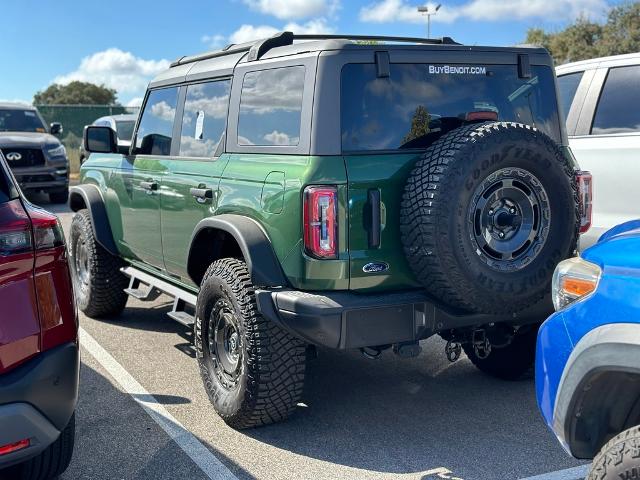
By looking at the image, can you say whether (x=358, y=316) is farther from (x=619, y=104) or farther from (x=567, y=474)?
(x=619, y=104)

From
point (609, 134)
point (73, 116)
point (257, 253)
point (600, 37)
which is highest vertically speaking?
point (600, 37)

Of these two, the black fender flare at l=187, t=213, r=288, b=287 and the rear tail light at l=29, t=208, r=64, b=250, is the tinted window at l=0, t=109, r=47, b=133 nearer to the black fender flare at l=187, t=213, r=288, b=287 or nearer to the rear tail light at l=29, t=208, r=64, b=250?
the black fender flare at l=187, t=213, r=288, b=287

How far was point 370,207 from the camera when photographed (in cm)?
354

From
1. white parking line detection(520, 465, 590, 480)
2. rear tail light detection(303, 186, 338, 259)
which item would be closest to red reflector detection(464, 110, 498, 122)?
rear tail light detection(303, 186, 338, 259)

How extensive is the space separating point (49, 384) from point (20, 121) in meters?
13.0

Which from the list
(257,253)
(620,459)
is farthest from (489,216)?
(620,459)

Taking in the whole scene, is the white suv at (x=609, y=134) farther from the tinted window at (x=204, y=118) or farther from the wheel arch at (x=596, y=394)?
the wheel arch at (x=596, y=394)

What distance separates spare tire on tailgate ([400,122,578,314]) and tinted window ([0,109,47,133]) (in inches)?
500

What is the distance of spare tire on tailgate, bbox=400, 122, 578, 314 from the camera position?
3.42 metres

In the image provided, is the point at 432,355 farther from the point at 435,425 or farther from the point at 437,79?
the point at 437,79

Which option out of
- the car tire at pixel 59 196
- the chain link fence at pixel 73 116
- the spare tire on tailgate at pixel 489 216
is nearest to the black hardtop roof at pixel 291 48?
the spare tire on tailgate at pixel 489 216

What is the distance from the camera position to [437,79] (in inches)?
153

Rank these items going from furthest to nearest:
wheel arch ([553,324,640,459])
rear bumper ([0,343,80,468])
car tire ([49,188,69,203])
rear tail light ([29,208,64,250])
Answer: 1. car tire ([49,188,69,203])
2. rear tail light ([29,208,64,250])
3. rear bumper ([0,343,80,468])
4. wheel arch ([553,324,640,459])

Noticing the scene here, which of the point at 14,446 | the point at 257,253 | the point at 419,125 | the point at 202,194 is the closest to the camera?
the point at 14,446
